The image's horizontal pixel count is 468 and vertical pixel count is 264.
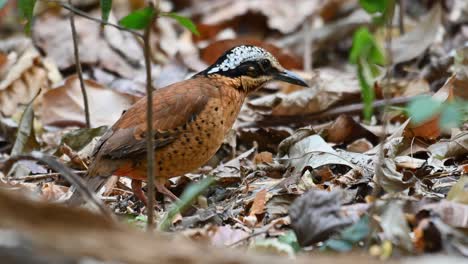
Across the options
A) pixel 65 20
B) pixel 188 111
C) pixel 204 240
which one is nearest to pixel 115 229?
pixel 204 240

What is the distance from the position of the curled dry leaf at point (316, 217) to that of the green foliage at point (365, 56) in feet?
2.07

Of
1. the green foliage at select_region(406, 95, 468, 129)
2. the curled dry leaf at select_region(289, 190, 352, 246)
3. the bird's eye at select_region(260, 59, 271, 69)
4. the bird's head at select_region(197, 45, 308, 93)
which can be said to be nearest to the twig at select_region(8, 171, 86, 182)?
the bird's head at select_region(197, 45, 308, 93)

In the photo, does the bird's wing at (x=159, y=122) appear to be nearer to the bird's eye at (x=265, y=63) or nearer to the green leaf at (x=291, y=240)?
the bird's eye at (x=265, y=63)

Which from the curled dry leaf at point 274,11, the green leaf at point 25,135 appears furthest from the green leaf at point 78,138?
the curled dry leaf at point 274,11

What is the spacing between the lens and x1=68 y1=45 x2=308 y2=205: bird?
199 inches

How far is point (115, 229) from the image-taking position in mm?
2900

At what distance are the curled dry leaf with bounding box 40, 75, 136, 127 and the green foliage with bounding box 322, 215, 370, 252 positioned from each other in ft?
12.1

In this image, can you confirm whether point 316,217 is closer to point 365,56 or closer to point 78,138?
point 365,56

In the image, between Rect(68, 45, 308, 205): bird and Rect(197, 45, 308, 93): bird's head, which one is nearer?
Rect(68, 45, 308, 205): bird

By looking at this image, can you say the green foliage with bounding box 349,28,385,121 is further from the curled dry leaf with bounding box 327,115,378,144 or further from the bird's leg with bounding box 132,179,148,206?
the curled dry leaf with bounding box 327,115,378,144

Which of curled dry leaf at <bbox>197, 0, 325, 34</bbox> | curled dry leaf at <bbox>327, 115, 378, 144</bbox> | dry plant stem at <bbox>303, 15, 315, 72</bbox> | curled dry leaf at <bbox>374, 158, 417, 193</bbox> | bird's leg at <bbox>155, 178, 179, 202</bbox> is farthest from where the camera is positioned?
curled dry leaf at <bbox>197, 0, 325, 34</bbox>

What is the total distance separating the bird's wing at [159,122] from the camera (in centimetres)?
506

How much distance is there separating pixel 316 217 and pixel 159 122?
1.60m

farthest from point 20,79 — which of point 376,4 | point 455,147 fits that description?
point 376,4
